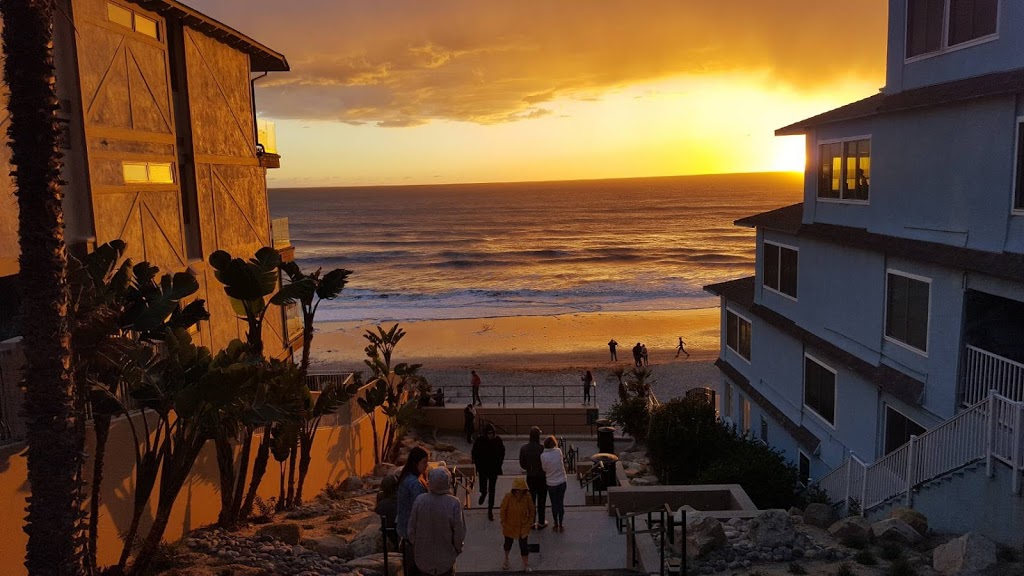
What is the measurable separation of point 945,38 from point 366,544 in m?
12.5

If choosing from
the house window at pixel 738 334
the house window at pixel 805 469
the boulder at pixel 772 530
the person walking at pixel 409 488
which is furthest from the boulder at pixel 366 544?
the house window at pixel 738 334

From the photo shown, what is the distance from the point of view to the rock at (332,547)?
10.3 m

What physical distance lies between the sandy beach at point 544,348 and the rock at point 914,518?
19013mm

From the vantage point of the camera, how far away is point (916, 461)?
10.7 m

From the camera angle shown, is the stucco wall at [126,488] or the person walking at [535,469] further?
the person walking at [535,469]

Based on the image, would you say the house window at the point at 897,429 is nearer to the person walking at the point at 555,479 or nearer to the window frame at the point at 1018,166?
the window frame at the point at 1018,166

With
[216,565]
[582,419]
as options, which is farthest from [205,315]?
[582,419]

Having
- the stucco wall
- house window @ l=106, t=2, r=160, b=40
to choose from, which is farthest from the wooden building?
the stucco wall

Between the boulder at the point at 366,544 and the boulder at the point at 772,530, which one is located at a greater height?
the boulder at the point at 772,530

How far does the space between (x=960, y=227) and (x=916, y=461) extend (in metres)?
3.64

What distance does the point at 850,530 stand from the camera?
31.6 ft

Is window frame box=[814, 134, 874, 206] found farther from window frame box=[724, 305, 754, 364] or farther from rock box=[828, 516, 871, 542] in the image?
rock box=[828, 516, 871, 542]

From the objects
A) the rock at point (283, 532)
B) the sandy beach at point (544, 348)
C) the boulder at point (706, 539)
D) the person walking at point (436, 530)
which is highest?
the person walking at point (436, 530)

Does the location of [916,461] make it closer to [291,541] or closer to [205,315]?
[291,541]
